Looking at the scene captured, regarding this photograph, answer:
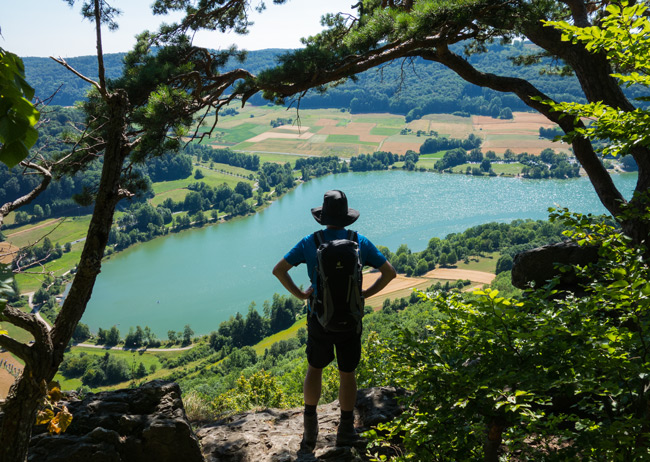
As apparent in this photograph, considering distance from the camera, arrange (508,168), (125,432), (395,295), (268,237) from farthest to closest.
→ (508,168), (268,237), (395,295), (125,432)

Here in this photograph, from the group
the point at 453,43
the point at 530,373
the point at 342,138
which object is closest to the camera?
the point at 530,373

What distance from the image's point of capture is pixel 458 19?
3363mm

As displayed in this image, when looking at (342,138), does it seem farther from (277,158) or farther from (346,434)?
(346,434)

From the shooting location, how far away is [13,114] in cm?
90

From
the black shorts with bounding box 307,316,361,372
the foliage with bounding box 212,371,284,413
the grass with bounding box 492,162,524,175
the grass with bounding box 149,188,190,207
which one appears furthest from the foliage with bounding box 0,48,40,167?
the grass with bounding box 492,162,524,175

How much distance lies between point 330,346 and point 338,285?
340 millimetres

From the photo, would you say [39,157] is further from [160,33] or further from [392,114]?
[392,114]

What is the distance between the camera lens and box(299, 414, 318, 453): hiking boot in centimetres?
243

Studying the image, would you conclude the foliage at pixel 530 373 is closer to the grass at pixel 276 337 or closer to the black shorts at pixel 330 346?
the black shorts at pixel 330 346

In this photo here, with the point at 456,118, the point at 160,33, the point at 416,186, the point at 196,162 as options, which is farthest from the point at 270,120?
the point at 160,33

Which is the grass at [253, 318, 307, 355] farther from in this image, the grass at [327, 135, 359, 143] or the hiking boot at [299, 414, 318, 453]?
the grass at [327, 135, 359, 143]

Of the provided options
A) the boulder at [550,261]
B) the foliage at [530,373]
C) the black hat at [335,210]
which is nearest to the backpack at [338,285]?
the black hat at [335,210]

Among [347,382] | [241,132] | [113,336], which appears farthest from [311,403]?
[241,132]

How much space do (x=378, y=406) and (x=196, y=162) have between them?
8539 cm
